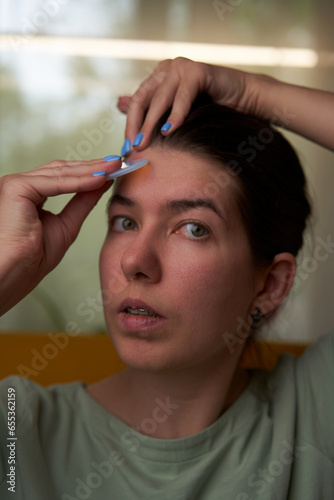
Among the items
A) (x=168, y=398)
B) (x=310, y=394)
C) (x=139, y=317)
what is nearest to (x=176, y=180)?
(x=139, y=317)

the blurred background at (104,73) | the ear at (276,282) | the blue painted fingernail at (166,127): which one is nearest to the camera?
the blue painted fingernail at (166,127)

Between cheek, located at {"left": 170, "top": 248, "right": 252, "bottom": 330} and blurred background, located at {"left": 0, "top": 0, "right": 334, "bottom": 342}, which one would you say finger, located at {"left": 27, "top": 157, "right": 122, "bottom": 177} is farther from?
blurred background, located at {"left": 0, "top": 0, "right": 334, "bottom": 342}

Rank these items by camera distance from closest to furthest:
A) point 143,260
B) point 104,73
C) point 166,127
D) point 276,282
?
point 143,260, point 166,127, point 276,282, point 104,73

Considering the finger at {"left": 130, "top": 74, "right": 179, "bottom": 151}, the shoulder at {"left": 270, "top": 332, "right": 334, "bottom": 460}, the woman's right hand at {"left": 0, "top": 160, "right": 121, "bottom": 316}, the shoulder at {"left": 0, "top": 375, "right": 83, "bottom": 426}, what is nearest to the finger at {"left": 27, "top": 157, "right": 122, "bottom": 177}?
the woman's right hand at {"left": 0, "top": 160, "right": 121, "bottom": 316}

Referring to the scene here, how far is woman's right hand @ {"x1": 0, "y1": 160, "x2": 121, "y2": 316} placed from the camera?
1.03 m

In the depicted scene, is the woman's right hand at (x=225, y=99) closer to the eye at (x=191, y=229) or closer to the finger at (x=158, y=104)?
the finger at (x=158, y=104)

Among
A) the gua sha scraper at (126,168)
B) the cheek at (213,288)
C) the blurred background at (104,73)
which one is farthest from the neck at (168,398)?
the blurred background at (104,73)

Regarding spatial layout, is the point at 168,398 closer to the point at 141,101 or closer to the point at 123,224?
the point at 123,224

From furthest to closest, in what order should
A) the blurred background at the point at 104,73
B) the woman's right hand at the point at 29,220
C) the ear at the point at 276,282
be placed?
the blurred background at the point at 104,73, the ear at the point at 276,282, the woman's right hand at the point at 29,220

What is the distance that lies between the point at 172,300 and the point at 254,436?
13.7 inches

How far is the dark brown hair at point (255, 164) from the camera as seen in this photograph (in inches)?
46.6

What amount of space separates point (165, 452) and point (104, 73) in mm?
2012

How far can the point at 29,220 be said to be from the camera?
1.06 meters

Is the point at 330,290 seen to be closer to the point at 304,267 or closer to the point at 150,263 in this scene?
the point at 304,267
